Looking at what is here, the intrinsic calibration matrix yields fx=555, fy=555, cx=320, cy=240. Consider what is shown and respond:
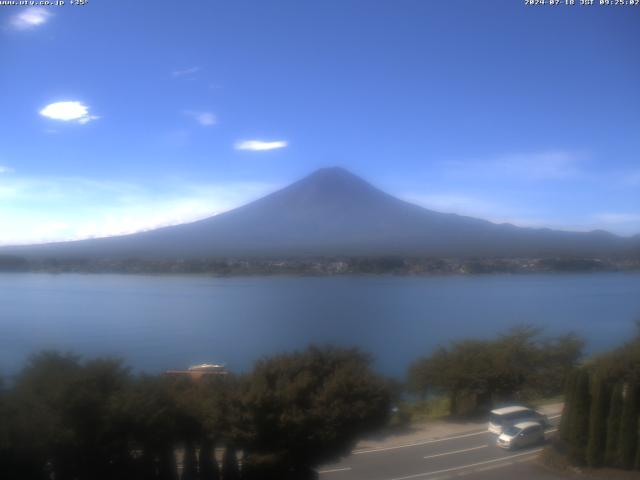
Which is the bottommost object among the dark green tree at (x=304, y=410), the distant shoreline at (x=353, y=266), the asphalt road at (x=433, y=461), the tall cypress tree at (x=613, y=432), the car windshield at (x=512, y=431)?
the asphalt road at (x=433, y=461)

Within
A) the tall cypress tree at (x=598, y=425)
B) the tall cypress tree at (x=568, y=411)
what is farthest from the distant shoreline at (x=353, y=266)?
the tall cypress tree at (x=598, y=425)

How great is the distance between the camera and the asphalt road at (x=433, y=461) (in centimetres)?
764

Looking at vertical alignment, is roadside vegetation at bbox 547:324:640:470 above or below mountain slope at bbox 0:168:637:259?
below

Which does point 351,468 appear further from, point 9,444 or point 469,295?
point 469,295

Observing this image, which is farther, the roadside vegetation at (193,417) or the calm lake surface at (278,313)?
the calm lake surface at (278,313)

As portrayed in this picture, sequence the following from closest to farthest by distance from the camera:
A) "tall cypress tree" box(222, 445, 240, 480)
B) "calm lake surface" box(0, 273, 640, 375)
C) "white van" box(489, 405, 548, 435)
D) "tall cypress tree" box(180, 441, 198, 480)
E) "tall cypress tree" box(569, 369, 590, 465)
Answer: "tall cypress tree" box(180, 441, 198, 480)
"tall cypress tree" box(222, 445, 240, 480)
"tall cypress tree" box(569, 369, 590, 465)
"white van" box(489, 405, 548, 435)
"calm lake surface" box(0, 273, 640, 375)

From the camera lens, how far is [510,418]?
31.2 feet

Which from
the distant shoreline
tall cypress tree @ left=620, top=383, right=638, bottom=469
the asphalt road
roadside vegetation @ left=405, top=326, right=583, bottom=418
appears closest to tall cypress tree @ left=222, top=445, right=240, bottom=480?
the asphalt road

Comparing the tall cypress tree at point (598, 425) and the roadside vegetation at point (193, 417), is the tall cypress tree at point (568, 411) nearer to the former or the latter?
the tall cypress tree at point (598, 425)

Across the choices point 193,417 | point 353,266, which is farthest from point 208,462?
point 353,266

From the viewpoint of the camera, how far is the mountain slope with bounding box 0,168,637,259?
39375 millimetres

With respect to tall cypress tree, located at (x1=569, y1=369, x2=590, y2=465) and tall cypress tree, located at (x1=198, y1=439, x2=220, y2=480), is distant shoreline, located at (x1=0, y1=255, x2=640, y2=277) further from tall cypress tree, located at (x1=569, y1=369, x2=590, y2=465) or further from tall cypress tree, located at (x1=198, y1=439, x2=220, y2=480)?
tall cypress tree, located at (x1=569, y1=369, x2=590, y2=465)

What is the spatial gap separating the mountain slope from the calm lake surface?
2.36 meters

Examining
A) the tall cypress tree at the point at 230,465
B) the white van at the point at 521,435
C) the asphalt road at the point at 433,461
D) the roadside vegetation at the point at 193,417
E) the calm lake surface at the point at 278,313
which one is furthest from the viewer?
the calm lake surface at the point at 278,313
